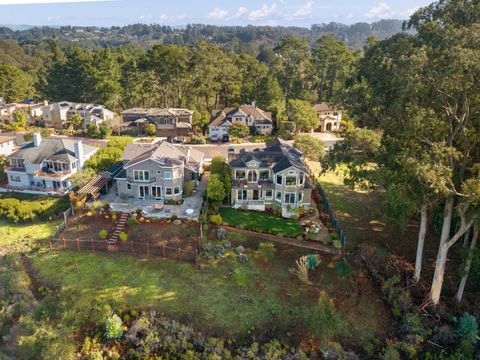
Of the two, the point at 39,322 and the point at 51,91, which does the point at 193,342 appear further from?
the point at 51,91

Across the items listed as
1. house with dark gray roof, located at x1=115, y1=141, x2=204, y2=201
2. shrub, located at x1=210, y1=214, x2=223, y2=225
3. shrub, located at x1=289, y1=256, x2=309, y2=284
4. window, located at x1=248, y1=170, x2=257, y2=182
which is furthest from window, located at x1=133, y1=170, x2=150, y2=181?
shrub, located at x1=289, y1=256, x2=309, y2=284

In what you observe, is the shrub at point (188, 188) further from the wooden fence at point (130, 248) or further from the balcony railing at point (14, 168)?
the balcony railing at point (14, 168)

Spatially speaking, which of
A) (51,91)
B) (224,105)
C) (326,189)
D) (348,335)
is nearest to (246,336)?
(348,335)

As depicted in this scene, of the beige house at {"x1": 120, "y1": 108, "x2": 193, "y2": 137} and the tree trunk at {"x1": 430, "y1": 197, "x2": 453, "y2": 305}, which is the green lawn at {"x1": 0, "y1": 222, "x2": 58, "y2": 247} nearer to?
the tree trunk at {"x1": 430, "y1": 197, "x2": 453, "y2": 305}

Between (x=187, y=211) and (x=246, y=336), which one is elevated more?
(x=187, y=211)

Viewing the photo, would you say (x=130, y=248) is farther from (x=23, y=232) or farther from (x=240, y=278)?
(x=23, y=232)

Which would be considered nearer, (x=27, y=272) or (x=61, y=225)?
(x=27, y=272)
